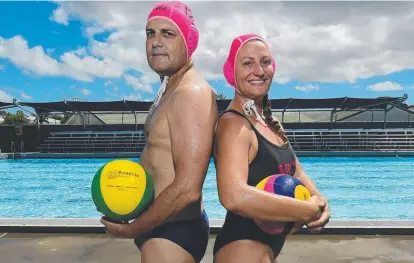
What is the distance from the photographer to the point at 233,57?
2219 millimetres

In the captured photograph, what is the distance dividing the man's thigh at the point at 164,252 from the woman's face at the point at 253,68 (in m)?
0.86

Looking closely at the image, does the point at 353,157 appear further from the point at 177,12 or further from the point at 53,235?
the point at 177,12

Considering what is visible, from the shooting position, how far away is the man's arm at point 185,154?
1.96 metres

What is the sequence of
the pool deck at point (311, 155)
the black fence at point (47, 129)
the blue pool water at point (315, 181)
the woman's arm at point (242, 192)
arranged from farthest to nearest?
the black fence at point (47, 129)
the pool deck at point (311, 155)
the blue pool water at point (315, 181)
the woman's arm at point (242, 192)

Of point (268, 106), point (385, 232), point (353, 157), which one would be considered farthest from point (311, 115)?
point (268, 106)

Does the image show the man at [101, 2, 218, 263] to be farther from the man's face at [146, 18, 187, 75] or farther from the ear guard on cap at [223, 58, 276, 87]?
the ear guard on cap at [223, 58, 276, 87]

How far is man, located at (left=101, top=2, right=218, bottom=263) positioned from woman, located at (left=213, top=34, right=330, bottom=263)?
0.11m

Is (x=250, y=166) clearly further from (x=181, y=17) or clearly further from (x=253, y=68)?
(x=181, y=17)

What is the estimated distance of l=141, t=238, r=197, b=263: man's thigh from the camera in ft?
6.69

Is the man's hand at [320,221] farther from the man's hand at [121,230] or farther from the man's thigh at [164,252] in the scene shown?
the man's hand at [121,230]

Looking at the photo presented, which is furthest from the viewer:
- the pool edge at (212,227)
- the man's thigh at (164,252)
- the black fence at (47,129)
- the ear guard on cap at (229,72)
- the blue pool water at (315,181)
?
the black fence at (47,129)

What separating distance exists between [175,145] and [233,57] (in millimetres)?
583

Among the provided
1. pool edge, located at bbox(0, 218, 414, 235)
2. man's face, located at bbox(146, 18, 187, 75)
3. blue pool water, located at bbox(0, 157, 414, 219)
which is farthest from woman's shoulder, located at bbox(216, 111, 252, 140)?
blue pool water, located at bbox(0, 157, 414, 219)

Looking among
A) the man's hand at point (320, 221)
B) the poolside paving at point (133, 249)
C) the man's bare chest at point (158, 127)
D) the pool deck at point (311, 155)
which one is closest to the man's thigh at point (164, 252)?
the man's bare chest at point (158, 127)
